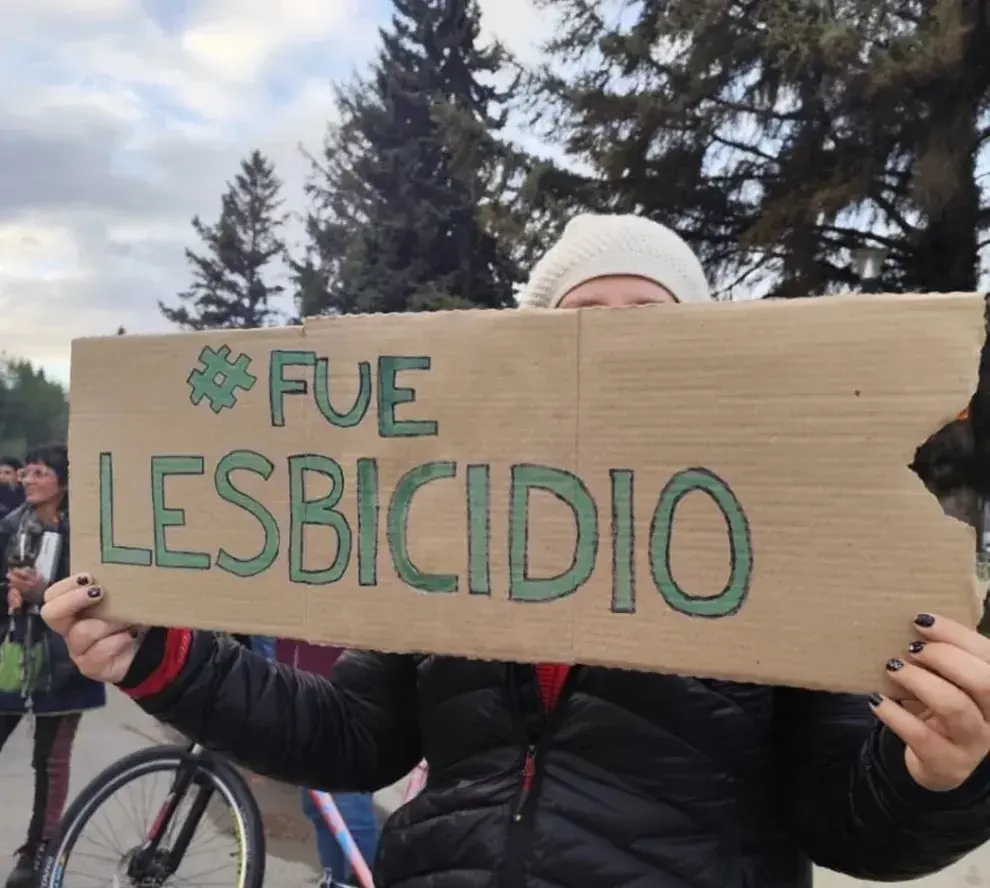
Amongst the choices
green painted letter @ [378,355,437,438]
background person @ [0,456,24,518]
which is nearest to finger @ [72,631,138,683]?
green painted letter @ [378,355,437,438]

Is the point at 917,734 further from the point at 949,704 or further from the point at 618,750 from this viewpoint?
the point at 618,750

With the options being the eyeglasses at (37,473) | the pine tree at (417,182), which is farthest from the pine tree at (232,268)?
the eyeglasses at (37,473)

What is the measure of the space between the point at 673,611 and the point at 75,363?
0.88m

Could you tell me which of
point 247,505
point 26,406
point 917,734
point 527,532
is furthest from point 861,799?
point 26,406

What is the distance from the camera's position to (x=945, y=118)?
359 inches

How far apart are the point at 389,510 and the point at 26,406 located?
2509 inches

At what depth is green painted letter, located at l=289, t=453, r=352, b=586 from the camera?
123 cm

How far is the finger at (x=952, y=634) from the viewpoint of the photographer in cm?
91

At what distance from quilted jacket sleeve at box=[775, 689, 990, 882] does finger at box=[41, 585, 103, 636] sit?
0.90 meters

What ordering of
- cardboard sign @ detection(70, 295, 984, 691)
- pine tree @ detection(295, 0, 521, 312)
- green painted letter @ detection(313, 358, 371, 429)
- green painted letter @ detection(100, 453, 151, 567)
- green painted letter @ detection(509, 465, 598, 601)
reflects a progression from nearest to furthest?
1. cardboard sign @ detection(70, 295, 984, 691)
2. green painted letter @ detection(509, 465, 598, 601)
3. green painted letter @ detection(313, 358, 371, 429)
4. green painted letter @ detection(100, 453, 151, 567)
5. pine tree @ detection(295, 0, 521, 312)

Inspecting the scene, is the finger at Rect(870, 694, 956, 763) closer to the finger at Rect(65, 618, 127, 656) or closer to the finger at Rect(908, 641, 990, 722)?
the finger at Rect(908, 641, 990, 722)

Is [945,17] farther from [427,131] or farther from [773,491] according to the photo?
[427,131]

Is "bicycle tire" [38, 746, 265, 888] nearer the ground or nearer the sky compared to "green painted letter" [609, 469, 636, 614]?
nearer the ground

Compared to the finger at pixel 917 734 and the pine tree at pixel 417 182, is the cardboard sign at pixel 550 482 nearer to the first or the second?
the finger at pixel 917 734
